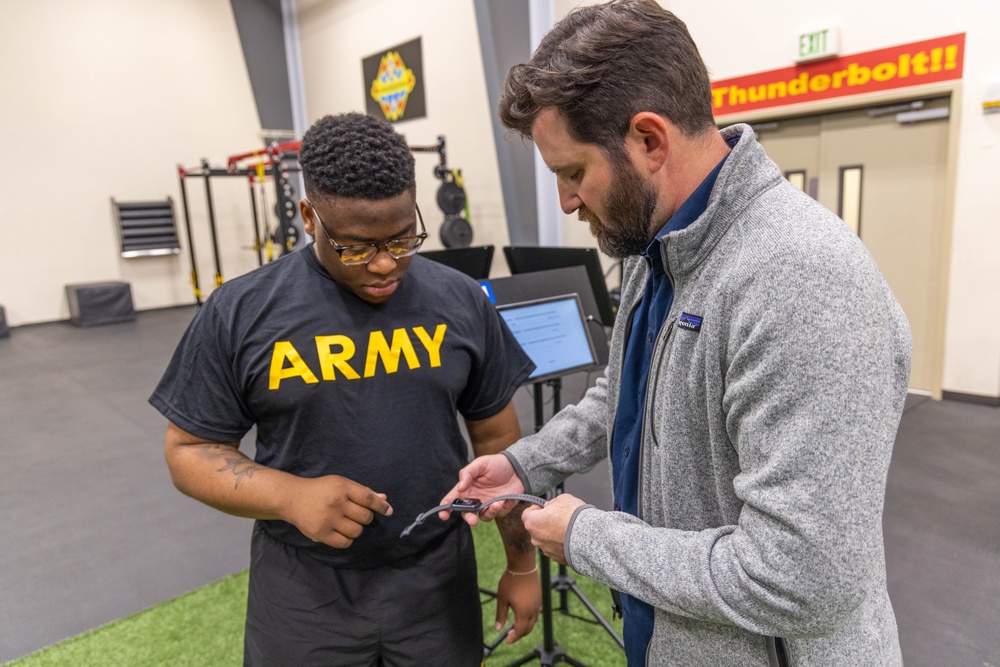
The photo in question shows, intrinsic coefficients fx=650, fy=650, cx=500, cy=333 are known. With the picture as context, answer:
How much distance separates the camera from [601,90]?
767 mm

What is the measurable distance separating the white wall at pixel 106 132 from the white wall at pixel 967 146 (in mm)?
7765

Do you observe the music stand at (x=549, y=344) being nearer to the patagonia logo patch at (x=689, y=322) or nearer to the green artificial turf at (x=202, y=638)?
the green artificial turf at (x=202, y=638)

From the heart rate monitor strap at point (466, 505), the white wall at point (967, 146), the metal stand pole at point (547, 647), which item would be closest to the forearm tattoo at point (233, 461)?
the heart rate monitor strap at point (466, 505)

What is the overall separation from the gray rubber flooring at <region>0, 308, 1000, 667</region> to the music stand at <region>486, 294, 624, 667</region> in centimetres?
48

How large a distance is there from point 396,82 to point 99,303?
4.71m

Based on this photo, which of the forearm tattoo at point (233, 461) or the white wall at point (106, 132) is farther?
the white wall at point (106, 132)

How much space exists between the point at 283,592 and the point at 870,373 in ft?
3.37

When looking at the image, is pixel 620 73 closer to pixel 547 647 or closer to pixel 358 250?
pixel 358 250

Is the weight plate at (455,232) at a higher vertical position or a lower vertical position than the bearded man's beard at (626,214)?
lower

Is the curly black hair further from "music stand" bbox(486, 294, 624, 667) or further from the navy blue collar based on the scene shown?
"music stand" bbox(486, 294, 624, 667)

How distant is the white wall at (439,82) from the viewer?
7598 mm

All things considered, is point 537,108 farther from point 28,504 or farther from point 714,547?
point 28,504

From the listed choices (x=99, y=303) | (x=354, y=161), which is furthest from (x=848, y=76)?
(x=99, y=303)

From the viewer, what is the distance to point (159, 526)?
3.09 metres
